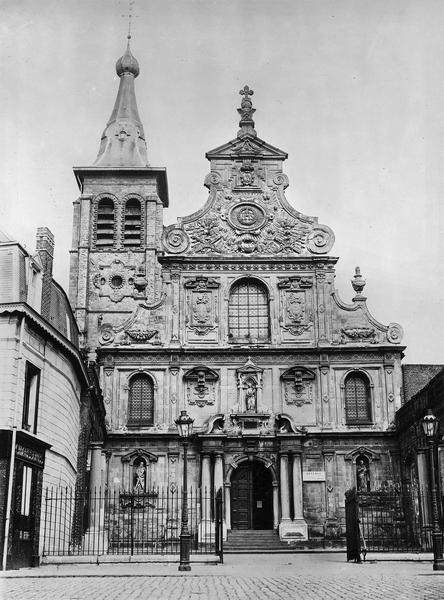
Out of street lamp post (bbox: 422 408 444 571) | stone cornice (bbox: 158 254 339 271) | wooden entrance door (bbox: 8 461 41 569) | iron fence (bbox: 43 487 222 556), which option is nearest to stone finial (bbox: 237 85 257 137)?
stone cornice (bbox: 158 254 339 271)

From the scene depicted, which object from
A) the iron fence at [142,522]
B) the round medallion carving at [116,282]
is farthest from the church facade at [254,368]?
the round medallion carving at [116,282]

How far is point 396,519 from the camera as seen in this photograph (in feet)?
105

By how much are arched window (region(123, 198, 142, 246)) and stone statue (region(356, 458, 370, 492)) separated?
1860 cm

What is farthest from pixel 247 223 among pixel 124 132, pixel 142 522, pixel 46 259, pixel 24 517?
pixel 24 517

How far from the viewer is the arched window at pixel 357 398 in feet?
111

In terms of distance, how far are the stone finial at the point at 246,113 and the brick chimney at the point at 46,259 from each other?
15.2 m

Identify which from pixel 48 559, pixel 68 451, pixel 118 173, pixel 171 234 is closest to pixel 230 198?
pixel 171 234

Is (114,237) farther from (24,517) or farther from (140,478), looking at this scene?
(24,517)

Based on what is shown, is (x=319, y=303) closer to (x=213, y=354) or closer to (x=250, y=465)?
(x=213, y=354)

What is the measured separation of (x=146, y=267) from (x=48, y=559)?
26.0 metres

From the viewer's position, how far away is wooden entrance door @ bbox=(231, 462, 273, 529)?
32.4m

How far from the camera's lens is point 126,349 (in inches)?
1340

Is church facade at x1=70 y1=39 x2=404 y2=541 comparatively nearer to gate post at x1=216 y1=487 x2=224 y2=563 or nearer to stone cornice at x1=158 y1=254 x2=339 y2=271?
stone cornice at x1=158 y1=254 x2=339 y2=271

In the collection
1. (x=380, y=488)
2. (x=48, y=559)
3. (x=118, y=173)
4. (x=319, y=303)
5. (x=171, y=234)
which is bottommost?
(x=48, y=559)
